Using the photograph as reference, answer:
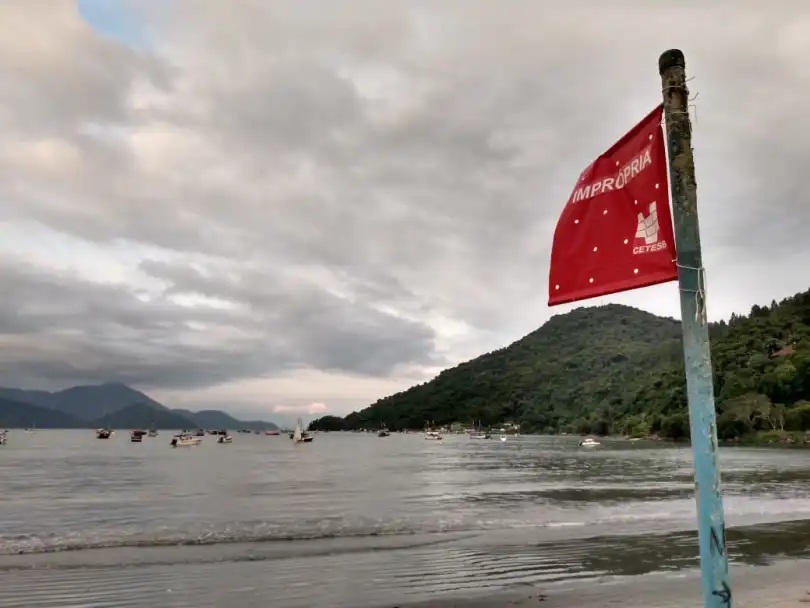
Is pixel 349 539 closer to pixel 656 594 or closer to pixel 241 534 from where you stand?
pixel 241 534

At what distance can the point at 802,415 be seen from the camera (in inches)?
4847

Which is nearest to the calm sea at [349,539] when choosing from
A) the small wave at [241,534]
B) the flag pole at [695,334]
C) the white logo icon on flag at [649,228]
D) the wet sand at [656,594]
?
the small wave at [241,534]

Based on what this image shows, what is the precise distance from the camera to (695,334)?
13.1 ft

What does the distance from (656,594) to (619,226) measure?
A: 1056 cm

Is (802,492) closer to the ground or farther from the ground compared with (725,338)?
closer to the ground

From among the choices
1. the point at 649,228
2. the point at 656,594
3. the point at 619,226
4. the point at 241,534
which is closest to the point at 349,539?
the point at 241,534

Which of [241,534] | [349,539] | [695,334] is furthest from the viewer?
[241,534]

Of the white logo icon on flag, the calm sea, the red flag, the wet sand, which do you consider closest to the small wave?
the calm sea

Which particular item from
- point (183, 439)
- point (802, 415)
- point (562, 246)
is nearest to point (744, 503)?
point (562, 246)

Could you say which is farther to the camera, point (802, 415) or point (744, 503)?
point (802, 415)

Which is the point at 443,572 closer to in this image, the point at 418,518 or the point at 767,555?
the point at 767,555

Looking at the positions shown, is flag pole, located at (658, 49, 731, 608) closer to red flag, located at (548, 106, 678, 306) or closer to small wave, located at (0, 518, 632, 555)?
red flag, located at (548, 106, 678, 306)

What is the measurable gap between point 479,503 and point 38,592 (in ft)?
71.6

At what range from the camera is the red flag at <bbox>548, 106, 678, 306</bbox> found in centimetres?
431
